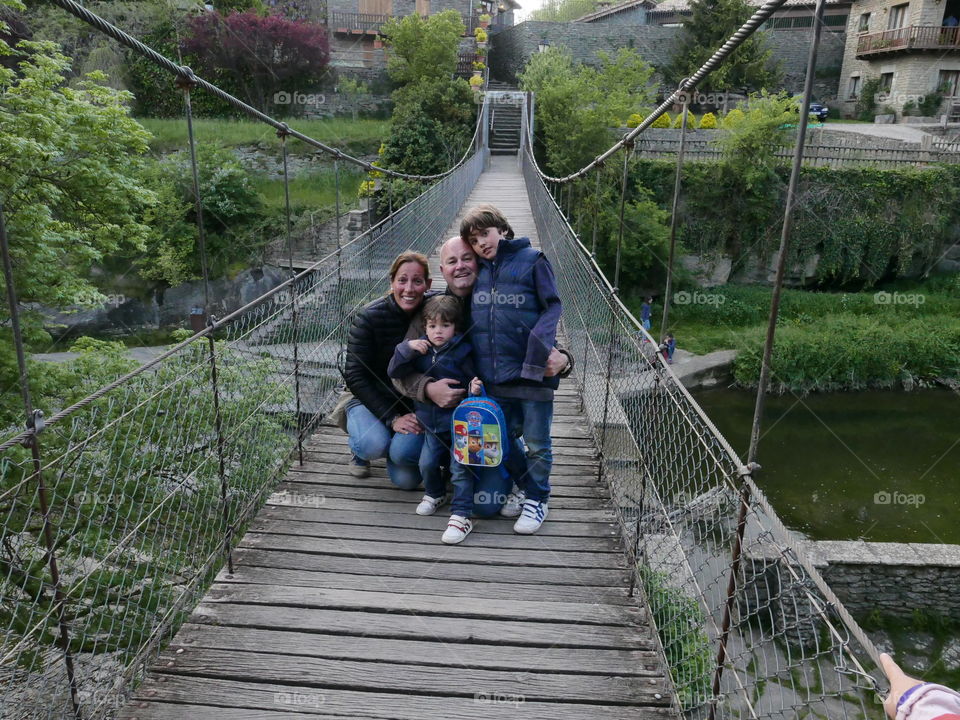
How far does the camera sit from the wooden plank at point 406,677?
63.2 inches

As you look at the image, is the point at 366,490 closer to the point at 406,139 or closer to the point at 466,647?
the point at 466,647

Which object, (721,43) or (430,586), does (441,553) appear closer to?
(430,586)

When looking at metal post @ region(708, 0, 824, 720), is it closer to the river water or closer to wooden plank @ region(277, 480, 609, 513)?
wooden plank @ region(277, 480, 609, 513)

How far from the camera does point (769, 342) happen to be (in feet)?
3.58

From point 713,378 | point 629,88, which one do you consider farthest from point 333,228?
point 713,378

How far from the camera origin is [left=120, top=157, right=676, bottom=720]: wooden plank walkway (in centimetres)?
158

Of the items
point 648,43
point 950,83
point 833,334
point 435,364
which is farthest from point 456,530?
point 648,43

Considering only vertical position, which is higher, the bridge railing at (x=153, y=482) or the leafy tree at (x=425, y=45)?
the leafy tree at (x=425, y=45)

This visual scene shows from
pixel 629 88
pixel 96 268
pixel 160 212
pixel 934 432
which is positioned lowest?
pixel 934 432

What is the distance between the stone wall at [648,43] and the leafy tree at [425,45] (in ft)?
14.7

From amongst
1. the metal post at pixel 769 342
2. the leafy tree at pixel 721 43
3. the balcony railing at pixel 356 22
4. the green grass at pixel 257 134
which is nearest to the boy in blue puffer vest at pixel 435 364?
the metal post at pixel 769 342

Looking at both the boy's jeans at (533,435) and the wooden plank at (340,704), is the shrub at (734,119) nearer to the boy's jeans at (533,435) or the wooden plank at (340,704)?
the boy's jeans at (533,435)

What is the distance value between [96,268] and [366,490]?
36.4 feet

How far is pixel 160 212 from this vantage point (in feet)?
38.2
